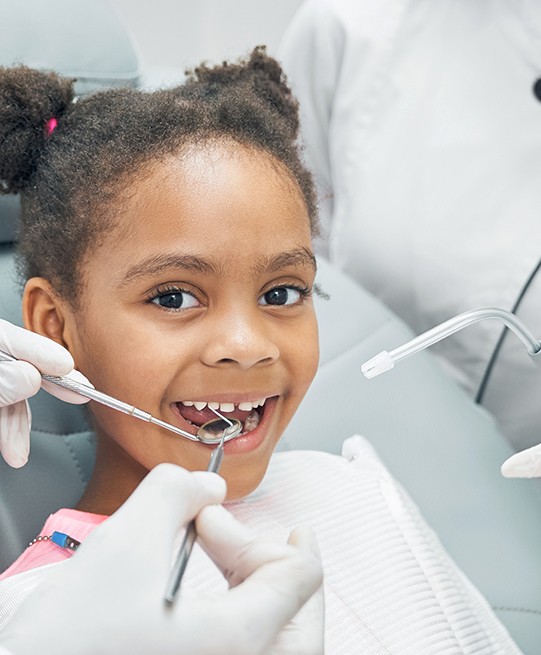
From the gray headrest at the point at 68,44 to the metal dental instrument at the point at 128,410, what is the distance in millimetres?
390

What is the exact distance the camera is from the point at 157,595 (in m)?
0.62

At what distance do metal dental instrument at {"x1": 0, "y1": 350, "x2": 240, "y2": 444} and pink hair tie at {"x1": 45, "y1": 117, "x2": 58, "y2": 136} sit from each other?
0.31 m

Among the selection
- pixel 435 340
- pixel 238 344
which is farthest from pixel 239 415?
pixel 435 340

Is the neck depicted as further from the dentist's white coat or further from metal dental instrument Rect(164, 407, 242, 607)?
the dentist's white coat

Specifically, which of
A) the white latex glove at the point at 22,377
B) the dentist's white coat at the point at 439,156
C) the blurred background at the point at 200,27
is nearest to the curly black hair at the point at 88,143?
the white latex glove at the point at 22,377

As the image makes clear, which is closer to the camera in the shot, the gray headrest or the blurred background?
the gray headrest

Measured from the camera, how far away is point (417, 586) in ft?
3.40

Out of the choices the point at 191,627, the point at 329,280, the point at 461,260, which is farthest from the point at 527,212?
the point at 191,627

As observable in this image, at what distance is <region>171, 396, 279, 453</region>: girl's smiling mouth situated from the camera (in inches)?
37.6

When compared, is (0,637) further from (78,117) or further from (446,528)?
(446,528)

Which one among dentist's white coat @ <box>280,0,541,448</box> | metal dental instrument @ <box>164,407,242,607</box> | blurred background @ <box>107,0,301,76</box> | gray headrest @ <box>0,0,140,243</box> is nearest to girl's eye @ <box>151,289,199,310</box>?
metal dental instrument @ <box>164,407,242,607</box>

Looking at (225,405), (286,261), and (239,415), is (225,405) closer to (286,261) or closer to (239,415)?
(239,415)

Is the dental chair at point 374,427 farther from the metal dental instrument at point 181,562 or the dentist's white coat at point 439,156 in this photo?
the metal dental instrument at point 181,562

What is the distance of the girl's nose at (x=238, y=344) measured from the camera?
900 millimetres
